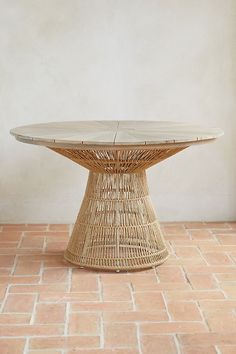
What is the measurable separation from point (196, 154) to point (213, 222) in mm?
469

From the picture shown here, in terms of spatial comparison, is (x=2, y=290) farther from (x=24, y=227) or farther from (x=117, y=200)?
(x=24, y=227)

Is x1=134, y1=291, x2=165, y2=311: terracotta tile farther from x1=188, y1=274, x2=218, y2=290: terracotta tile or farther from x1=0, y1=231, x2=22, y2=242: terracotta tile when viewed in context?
x1=0, y1=231, x2=22, y2=242: terracotta tile

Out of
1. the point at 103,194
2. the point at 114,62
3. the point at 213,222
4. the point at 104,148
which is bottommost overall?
the point at 213,222

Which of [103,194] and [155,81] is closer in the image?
[103,194]

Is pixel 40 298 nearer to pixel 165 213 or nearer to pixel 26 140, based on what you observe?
pixel 26 140

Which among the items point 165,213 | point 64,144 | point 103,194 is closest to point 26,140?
point 64,144

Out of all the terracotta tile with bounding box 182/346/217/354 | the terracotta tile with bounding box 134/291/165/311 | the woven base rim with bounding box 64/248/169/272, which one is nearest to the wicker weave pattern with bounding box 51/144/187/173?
the woven base rim with bounding box 64/248/169/272

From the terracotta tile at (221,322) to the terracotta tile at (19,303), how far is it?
803 millimetres

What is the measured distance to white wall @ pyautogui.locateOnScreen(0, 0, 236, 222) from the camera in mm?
4738

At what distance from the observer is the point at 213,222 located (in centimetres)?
500

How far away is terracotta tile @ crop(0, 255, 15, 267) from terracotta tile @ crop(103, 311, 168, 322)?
0.91 m

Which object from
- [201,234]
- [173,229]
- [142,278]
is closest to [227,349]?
[142,278]

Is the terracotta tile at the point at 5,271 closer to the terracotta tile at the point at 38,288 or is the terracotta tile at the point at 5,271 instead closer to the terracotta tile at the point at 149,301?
the terracotta tile at the point at 38,288

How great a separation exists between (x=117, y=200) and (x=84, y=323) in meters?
0.95
